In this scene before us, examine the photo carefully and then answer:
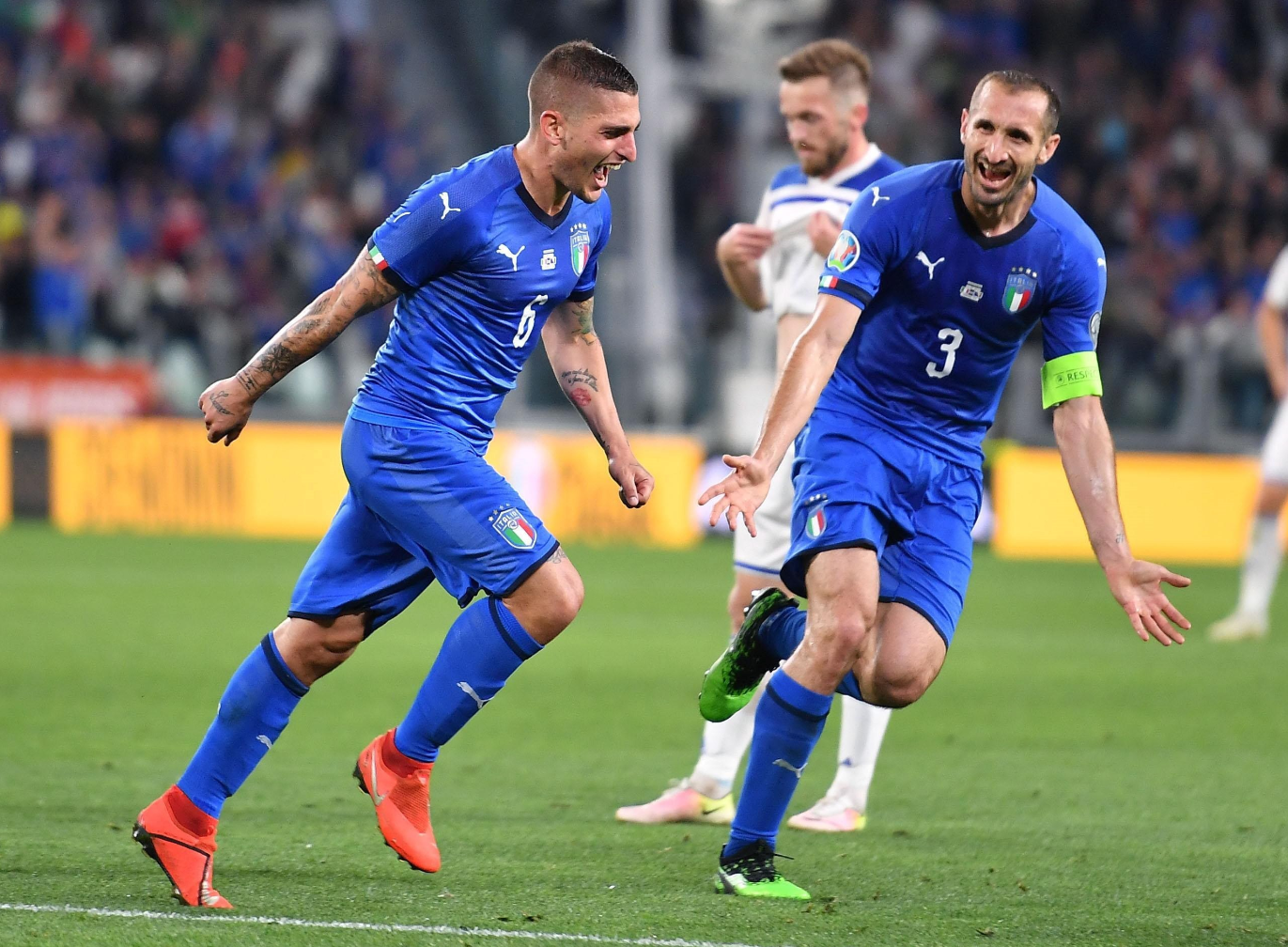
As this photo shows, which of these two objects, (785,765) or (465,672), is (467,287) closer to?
(465,672)

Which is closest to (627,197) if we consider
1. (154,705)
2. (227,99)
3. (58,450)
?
(227,99)

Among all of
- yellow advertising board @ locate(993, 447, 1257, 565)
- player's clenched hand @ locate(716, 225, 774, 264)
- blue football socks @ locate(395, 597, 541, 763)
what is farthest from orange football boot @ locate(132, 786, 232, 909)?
yellow advertising board @ locate(993, 447, 1257, 565)

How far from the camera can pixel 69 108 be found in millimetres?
21812

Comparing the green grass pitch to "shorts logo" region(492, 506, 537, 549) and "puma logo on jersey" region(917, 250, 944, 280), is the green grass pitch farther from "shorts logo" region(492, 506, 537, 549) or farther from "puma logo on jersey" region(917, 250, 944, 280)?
"puma logo on jersey" region(917, 250, 944, 280)

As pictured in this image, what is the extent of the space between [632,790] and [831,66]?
2666 millimetres

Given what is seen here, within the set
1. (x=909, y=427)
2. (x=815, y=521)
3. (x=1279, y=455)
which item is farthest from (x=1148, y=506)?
(x=815, y=521)

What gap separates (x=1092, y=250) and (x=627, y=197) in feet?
59.9

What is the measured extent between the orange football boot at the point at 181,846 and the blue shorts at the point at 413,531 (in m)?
0.59

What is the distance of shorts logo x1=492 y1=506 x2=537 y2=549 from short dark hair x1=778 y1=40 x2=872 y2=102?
2.29m

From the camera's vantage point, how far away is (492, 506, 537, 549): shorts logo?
488 cm

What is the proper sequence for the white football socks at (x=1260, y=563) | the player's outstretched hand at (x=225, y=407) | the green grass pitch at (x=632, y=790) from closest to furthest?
the green grass pitch at (x=632, y=790), the player's outstretched hand at (x=225, y=407), the white football socks at (x=1260, y=563)

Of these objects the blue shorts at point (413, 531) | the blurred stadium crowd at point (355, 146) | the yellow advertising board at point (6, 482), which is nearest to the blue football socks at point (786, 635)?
the blue shorts at point (413, 531)

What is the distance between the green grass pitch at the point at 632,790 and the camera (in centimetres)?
471

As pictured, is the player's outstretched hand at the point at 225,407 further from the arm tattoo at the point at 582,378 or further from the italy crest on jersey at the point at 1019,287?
the italy crest on jersey at the point at 1019,287
